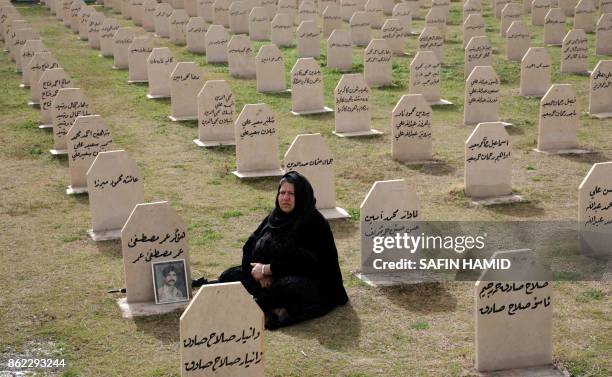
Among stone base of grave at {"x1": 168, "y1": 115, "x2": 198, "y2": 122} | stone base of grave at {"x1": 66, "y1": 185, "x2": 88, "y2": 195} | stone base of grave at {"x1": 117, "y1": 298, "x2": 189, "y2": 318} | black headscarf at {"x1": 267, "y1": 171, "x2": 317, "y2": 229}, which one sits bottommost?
stone base of grave at {"x1": 168, "y1": 115, "x2": 198, "y2": 122}

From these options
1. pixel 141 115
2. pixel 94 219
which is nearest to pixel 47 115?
pixel 141 115

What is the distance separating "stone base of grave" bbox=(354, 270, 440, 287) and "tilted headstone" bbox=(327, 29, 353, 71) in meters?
10.3

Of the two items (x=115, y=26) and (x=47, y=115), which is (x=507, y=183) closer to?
(x=47, y=115)

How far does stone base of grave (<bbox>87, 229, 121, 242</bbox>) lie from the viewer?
9.97 metres

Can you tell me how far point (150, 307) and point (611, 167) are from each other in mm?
4397

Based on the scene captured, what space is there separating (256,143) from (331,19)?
11.0 metres

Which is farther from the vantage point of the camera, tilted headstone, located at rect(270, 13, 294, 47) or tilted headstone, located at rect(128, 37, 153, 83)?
tilted headstone, located at rect(270, 13, 294, 47)

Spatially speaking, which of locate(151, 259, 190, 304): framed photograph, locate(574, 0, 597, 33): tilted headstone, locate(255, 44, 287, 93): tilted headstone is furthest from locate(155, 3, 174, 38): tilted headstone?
locate(151, 259, 190, 304): framed photograph

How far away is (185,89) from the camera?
15.2 meters

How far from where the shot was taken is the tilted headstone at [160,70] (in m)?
16.6

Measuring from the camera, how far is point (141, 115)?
15789 millimetres

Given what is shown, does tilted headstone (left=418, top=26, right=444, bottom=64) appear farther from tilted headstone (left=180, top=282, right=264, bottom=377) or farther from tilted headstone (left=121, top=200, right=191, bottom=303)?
tilted headstone (left=180, top=282, right=264, bottom=377)

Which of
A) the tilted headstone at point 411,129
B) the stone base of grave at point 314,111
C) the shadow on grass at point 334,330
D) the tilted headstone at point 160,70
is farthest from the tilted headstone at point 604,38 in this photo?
the shadow on grass at point 334,330

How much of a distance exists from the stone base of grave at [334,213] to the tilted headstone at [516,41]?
993 centimetres
